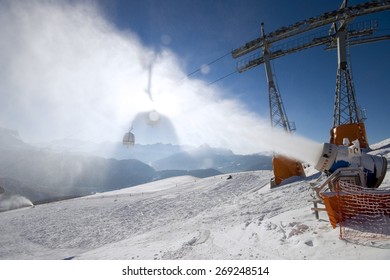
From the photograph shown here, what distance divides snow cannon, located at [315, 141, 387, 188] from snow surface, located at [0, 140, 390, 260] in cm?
216

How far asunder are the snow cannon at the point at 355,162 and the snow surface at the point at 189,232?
7.09 ft

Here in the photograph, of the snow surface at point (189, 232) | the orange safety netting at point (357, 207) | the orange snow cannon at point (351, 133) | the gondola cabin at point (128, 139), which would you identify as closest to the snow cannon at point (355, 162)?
the orange safety netting at point (357, 207)

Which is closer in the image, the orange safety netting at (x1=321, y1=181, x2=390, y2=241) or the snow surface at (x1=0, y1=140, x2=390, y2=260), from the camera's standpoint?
the snow surface at (x1=0, y1=140, x2=390, y2=260)

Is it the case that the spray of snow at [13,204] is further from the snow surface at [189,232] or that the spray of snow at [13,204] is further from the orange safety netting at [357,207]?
the orange safety netting at [357,207]

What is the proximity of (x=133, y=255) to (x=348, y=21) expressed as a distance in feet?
81.8

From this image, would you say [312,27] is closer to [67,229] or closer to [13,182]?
[67,229]

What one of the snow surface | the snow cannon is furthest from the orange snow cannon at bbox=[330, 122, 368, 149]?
the snow cannon

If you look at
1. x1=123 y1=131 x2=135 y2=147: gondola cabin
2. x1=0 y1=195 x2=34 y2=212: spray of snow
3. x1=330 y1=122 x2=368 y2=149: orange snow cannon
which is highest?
x1=123 y1=131 x2=135 y2=147: gondola cabin

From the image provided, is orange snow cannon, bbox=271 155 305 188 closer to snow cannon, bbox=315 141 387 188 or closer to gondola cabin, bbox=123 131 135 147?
snow cannon, bbox=315 141 387 188

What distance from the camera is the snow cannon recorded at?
8.80 m

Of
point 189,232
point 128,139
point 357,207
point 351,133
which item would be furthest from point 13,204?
point 351,133

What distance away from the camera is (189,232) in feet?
34.1

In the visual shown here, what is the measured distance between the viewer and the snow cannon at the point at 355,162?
8.80 metres

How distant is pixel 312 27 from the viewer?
19906 mm
